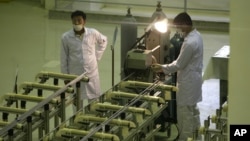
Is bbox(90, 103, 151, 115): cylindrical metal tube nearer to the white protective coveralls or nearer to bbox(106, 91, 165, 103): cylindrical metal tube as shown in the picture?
bbox(106, 91, 165, 103): cylindrical metal tube

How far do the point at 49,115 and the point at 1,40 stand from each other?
21.0 feet

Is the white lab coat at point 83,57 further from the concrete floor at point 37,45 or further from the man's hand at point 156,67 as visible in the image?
the concrete floor at point 37,45

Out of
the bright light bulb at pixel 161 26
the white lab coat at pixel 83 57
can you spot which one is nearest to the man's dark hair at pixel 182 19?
the bright light bulb at pixel 161 26

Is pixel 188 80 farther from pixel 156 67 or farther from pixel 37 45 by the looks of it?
pixel 37 45

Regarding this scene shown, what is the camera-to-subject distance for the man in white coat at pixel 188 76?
7.69 metres

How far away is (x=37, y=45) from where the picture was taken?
41.4 feet

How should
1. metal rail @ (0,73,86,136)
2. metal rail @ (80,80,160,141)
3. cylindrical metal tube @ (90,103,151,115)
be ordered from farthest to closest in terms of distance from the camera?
cylindrical metal tube @ (90,103,151,115) < metal rail @ (0,73,86,136) < metal rail @ (80,80,160,141)

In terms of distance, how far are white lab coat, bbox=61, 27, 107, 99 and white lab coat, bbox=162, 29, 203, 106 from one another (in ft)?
3.44

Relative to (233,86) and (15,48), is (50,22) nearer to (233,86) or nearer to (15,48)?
(15,48)

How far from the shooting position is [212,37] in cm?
1312

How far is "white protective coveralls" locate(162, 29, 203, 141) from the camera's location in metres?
7.70

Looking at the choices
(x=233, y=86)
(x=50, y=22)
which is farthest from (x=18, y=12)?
(x=233, y=86)

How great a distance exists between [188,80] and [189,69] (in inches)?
5.0

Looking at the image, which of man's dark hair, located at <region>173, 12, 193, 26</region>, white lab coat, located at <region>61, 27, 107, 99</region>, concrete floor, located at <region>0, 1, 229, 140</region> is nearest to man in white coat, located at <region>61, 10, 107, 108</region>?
white lab coat, located at <region>61, 27, 107, 99</region>
